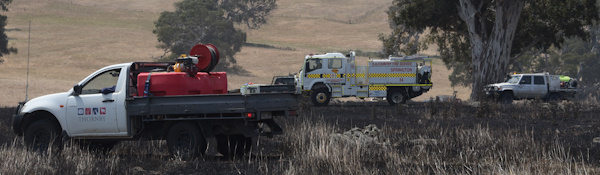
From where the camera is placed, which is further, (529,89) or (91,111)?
(529,89)

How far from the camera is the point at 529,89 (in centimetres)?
3744

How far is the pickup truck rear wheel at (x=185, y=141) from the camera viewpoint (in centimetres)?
1352

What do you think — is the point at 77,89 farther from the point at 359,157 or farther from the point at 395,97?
the point at 395,97

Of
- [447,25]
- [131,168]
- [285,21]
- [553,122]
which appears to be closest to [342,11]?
[285,21]

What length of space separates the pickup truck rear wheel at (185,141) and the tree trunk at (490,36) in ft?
79.8

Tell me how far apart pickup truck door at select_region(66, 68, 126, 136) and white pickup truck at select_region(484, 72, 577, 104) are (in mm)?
25408

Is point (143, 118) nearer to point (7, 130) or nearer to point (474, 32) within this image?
point (7, 130)

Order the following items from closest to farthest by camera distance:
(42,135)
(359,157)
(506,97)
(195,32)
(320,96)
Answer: (359,157), (42,135), (320,96), (506,97), (195,32)

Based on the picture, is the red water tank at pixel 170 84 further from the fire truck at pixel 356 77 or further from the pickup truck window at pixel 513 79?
the pickup truck window at pixel 513 79

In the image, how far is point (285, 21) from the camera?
13525 cm

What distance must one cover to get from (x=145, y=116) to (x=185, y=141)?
32.7 inches

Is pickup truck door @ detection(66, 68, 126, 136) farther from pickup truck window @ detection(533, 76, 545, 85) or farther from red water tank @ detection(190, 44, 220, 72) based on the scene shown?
pickup truck window @ detection(533, 76, 545, 85)

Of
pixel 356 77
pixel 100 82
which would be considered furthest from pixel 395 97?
pixel 100 82

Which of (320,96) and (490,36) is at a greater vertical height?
(490,36)
